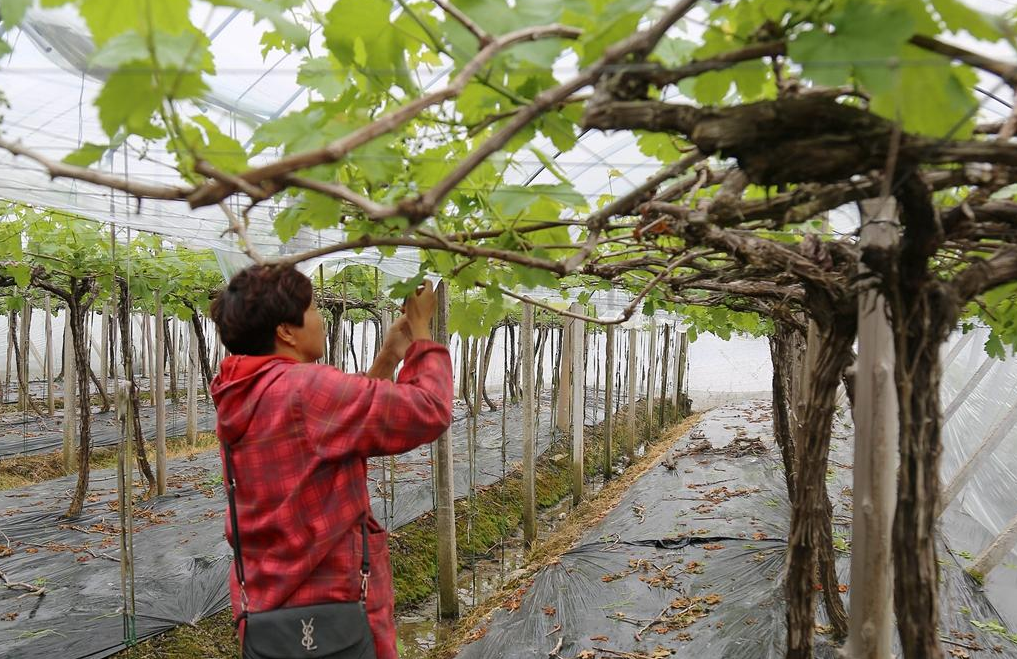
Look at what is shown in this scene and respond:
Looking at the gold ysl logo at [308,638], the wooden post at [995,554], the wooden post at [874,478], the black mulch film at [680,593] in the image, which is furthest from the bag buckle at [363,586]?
the wooden post at [995,554]

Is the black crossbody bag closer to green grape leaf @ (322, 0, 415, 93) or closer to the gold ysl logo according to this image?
the gold ysl logo

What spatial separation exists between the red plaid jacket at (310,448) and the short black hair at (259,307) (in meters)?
0.05

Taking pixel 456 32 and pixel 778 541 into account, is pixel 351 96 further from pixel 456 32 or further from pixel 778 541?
pixel 778 541

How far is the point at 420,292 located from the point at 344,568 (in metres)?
0.72

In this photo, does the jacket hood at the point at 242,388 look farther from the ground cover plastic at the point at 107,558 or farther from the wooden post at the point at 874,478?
the ground cover plastic at the point at 107,558

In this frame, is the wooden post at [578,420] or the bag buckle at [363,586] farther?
the wooden post at [578,420]

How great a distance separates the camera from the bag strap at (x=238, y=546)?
161cm

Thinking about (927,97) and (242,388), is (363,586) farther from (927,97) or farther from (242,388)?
(927,97)

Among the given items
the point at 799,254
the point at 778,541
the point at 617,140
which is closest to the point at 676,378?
the point at 778,541

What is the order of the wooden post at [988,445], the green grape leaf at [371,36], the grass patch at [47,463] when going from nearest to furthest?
1. the green grape leaf at [371,36]
2. the wooden post at [988,445]
3. the grass patch at [47,463]

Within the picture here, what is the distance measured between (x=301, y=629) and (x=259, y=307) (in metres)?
0.77

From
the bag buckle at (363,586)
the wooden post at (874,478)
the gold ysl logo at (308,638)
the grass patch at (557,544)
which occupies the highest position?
the wooden post at (874,478)

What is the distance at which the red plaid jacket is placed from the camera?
148cm

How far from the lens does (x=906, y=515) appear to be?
1140 millimetres
